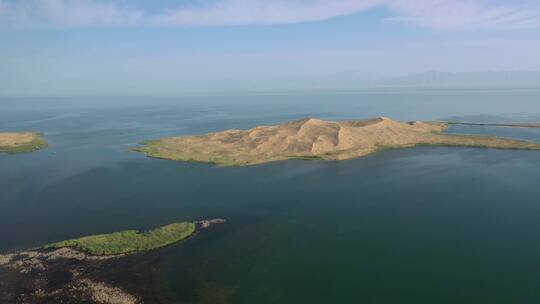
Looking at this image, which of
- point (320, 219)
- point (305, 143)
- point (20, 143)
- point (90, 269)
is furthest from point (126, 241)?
point (20, 143)

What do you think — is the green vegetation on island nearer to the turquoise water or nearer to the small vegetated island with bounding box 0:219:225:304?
the small vegetated island with bounding box 0:219:225:304

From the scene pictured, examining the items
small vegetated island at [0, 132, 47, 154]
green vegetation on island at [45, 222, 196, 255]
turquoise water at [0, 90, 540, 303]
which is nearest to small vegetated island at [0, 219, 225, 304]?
green vegetation on island at [45, 222, 196, 255]

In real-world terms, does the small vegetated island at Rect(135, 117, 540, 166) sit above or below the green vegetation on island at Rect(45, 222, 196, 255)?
above

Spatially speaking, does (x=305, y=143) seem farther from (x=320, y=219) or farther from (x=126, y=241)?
(x=126, y=241)

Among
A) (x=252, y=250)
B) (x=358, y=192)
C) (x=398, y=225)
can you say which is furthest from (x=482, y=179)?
A: (x=252, y=250)

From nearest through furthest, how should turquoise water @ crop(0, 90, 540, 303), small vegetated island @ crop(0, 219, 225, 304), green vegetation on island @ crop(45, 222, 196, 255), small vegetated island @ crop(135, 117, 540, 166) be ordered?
small vegetated island @ crop(0, 219, 225, 304)
turquoise water @ crop(0, 90, 540, 303)
green vegetation on island @ crop(45, 222, 196, 255)
small vegetated island @ crop(135, 117, 540, 166)

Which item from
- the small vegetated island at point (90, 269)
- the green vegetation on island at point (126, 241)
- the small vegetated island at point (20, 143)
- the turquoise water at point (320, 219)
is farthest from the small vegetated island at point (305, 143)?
the small vegetated island at point (90, 269)

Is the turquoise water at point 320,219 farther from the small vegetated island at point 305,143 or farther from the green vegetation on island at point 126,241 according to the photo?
the small vegetated island at point 305,143
